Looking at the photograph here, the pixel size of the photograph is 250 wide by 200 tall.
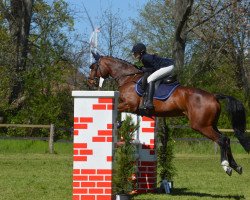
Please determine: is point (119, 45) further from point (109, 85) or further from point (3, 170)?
point (3, 170)

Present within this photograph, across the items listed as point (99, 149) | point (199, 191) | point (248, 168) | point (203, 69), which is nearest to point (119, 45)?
point (203, 69)

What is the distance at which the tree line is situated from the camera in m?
29.4

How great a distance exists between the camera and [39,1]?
39844mm

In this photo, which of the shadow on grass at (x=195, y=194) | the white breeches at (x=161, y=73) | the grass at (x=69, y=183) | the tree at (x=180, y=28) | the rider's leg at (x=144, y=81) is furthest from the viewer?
the tree at (x=180, y=28)

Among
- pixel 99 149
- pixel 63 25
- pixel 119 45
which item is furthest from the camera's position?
pixel 63 25

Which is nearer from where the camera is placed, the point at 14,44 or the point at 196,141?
the point at 196,141

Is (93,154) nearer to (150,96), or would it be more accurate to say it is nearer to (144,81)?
(150,96)

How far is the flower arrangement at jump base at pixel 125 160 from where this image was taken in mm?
9383

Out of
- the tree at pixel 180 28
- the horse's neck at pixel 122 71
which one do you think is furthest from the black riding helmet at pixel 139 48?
the tree at pixel 180 28

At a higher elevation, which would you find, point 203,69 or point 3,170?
point 203,69

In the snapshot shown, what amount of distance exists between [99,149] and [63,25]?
30.8 meters

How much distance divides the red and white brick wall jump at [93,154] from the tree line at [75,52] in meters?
18.7

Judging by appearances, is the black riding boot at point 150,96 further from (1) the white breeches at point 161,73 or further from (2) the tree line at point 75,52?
(2) the tree line at point 75,52

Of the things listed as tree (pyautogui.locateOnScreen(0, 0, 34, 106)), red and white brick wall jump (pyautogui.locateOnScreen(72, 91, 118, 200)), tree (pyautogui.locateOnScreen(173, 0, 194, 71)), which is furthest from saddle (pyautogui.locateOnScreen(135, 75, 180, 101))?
tree (pyautogui.locateOnScreen(0, 0, 34, 106))
